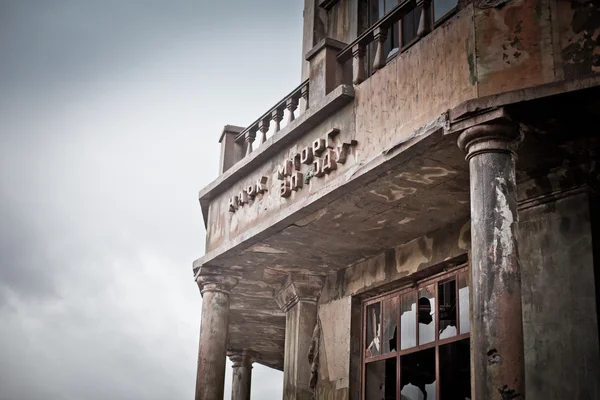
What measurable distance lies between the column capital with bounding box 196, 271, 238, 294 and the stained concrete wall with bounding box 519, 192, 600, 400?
219 inches

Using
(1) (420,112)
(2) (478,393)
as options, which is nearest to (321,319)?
(1) (420,112)

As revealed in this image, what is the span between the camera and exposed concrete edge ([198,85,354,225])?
450 inches

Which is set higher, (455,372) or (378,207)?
(378,207)

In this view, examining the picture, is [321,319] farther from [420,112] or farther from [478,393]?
[478,393]

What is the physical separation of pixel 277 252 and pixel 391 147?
160 inches

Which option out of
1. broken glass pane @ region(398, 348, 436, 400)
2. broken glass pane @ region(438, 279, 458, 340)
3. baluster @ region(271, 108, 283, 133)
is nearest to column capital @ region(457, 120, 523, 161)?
broken glass pane @ region(438, 279, 458, 340)

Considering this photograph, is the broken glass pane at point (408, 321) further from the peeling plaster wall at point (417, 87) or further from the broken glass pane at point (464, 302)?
the peeling plaster wall at point (417, 87)

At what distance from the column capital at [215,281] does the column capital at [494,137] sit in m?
6.29

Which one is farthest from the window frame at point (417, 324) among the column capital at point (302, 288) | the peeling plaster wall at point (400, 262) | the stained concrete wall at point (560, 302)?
the stained concrete wall at point (560, 302)

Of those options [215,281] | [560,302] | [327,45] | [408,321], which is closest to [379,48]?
[327,45]

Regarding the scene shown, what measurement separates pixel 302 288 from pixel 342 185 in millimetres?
4326

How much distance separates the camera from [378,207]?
11750 mm

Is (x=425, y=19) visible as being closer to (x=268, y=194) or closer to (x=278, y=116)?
(x=278, y=116)

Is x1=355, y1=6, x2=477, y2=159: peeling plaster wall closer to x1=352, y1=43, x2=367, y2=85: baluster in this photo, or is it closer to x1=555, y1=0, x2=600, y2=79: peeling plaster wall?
x1=352, y1=43, x2=367, y2=85: baluster
